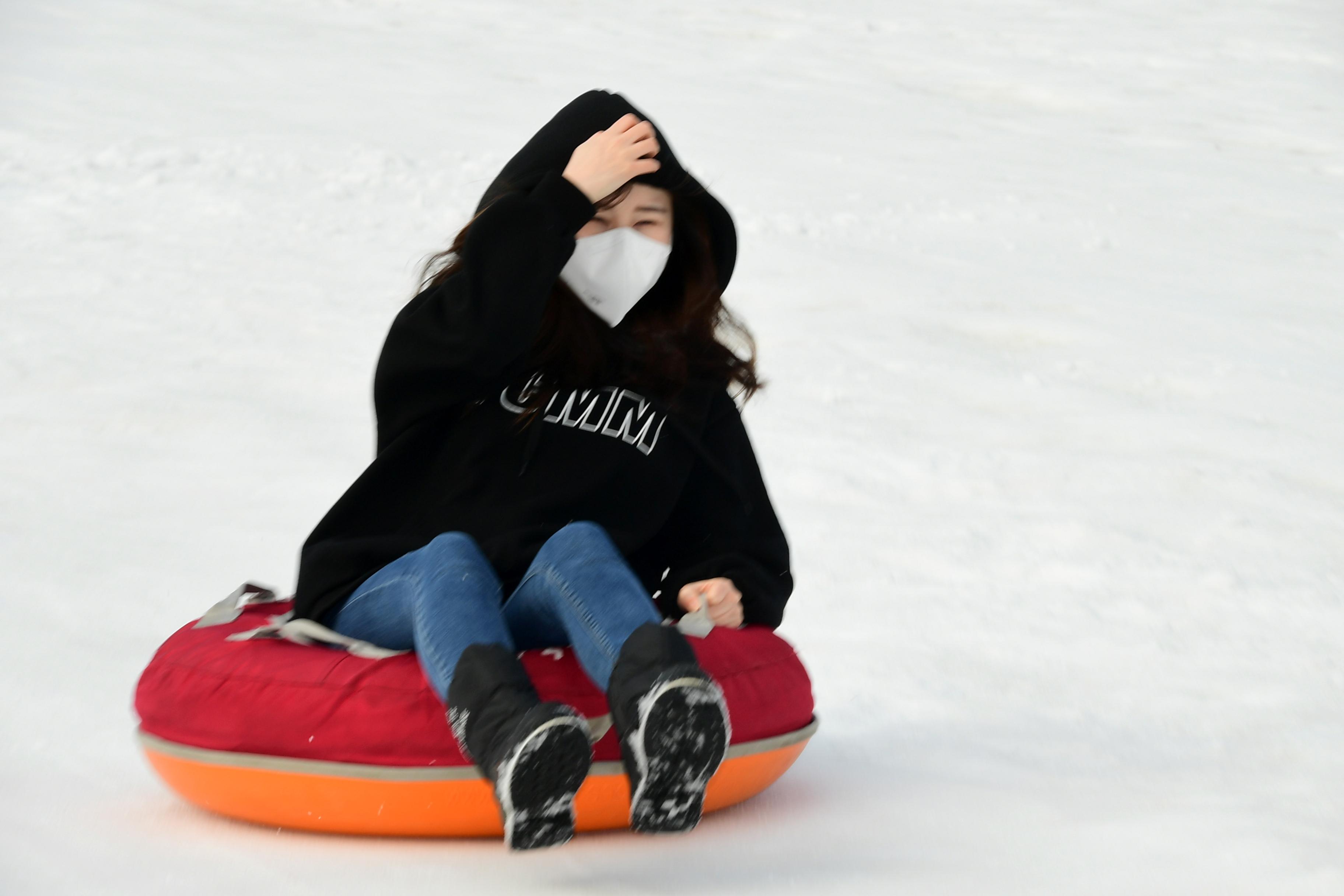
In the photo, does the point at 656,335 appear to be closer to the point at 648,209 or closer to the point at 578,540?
the point at 648,209

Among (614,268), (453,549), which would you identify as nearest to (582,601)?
(453,549)

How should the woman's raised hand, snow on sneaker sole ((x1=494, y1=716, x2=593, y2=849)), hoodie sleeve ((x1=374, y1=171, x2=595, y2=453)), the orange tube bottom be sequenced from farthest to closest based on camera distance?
the woman's raised hand → hoodie sleeve ((x1=374, y1=171, x2=595, y2=453)) → the orange tube bottom → snow on sneaker sole ((x1=494, y1=716, x2=593, y2=849))

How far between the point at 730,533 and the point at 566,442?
1.13 ft

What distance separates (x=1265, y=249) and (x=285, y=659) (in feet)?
22.2

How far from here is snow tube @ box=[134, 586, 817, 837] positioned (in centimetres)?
191

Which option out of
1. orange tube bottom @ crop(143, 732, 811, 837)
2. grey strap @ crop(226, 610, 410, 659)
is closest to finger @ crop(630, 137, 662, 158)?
grey strap @ crop(226, 610, 410, 659)

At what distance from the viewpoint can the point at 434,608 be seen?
186 centimetres

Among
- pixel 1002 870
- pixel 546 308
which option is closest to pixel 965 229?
pixel 546 308

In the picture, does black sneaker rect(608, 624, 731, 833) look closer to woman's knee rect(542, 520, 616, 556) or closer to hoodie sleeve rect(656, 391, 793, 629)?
woman's knee rect(542, 520, 616, 556)

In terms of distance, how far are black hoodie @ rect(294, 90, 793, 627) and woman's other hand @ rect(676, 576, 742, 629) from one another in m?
0.04

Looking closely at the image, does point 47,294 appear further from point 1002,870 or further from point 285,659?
point 1002,870

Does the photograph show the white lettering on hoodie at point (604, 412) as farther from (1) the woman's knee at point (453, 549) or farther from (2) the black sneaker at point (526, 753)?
(2) the black sneaker at point (526, 753)

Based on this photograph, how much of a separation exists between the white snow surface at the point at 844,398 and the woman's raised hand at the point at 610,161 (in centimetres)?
102

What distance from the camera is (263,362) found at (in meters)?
5.42
